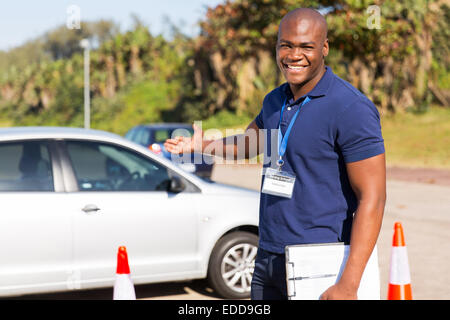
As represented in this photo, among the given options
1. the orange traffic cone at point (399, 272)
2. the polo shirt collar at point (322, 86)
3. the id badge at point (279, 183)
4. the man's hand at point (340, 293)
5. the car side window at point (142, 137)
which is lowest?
the orange traffic cone at point (399, 272)

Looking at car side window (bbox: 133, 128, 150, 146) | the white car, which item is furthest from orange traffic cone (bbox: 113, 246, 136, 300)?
car side window (bbox: 133, 128, 150, 146)

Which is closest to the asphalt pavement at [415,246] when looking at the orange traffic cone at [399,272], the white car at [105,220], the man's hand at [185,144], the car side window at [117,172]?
the white car at [105,220]

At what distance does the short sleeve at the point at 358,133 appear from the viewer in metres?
2.17

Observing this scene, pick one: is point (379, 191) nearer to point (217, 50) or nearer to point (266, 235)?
point (266, 235)

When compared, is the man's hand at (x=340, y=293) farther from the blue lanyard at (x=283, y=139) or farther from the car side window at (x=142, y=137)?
the car side window at (x=142, y=137)

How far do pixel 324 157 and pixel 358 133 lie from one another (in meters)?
0.17

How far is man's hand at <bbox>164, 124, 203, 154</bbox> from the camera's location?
2.86 metres

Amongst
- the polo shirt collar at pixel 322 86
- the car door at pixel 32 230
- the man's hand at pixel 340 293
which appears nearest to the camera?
the man's hand at pixel 340 293

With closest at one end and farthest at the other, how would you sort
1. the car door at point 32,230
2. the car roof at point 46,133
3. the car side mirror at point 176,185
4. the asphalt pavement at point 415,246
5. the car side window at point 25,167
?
the car door at point 32,230
the car side window at point 25,167
the car roof at point 46,133
the car side mirror at point 176,185
the asphalt pavement at point 415,246

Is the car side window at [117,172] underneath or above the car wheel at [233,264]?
above

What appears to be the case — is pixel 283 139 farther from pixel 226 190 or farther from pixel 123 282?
pixel 226 190

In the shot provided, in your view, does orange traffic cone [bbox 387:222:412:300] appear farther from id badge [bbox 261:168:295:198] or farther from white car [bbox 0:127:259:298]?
white car [bbox 0:127:259:298]
